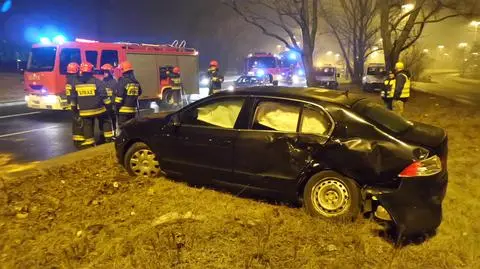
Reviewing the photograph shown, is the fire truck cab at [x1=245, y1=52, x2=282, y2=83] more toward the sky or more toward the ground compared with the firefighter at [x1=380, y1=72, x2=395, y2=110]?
more toward the sky

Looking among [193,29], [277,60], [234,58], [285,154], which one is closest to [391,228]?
[285,154]

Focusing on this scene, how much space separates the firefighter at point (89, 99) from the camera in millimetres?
7637

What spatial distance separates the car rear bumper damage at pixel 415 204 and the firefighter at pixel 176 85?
1231 centimetres

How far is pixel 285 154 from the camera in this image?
4.59 metres

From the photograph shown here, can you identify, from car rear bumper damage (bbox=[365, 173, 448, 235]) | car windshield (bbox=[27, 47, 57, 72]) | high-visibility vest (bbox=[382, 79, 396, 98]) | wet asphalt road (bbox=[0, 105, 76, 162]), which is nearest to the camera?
car rear bumper damage (bbox=[365, 173, 448, 235])

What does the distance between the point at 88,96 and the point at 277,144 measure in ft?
14.5

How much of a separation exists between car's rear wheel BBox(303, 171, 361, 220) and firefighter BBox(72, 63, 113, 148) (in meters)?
4.73

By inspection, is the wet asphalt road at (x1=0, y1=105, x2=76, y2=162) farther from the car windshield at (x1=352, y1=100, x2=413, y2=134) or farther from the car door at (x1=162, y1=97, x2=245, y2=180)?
the car windshield at (x1=352, y1=100, x2=413, y2=134)

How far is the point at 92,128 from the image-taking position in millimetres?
8055

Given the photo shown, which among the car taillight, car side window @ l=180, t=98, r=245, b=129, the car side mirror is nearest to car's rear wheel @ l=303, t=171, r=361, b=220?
the car taillight

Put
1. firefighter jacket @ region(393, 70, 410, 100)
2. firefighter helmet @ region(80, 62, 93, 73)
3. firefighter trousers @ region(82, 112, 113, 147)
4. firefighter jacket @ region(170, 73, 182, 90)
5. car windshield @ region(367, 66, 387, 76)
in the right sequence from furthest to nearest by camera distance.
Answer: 1. car windshield @ region(367, 66, 387, 76)
2. firefighter jacket @ region(170, 73, 182, 90)
3. firefighter jacket @ region(393, 70, 410, 100)
4. firefighter trousers @ region(82, 112, 113, 147)
5. firefighter helmet @ region(80, 62, 93, 73)

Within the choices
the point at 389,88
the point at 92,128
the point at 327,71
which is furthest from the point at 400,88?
the point at 327,71

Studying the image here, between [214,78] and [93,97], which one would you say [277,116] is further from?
[214,78]

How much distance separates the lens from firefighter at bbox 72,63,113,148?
7637 mm
